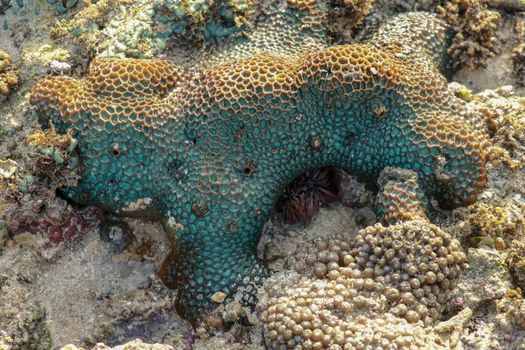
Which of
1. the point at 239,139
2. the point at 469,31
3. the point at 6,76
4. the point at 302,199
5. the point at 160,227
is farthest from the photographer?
the point at 469,31

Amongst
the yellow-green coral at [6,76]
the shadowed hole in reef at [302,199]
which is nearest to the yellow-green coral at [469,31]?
the shadowed hole in reef at [302,199]

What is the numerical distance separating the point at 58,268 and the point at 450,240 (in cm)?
409

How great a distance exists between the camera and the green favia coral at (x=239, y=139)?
5457mm

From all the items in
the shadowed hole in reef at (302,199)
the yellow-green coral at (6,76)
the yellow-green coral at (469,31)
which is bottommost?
the shadowed hole in reef at (302,199)

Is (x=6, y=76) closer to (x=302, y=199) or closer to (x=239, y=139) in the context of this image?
(x=239, y=139)

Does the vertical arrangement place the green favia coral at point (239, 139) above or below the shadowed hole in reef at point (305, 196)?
above

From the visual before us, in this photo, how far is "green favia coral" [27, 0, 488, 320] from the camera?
5.46 metres

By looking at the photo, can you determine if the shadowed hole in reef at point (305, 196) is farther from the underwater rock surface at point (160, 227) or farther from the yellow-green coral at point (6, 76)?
the yellow-green coral at point (6, 76)

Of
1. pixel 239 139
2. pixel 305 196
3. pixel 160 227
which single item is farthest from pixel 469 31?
pixel 160 227

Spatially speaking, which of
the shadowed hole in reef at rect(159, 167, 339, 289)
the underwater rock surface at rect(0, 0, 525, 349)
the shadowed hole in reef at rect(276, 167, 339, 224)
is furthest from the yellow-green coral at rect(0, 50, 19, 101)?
the shadowed hole in reef at rect(276, 167, 339, 224)

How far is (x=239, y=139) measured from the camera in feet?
18.0

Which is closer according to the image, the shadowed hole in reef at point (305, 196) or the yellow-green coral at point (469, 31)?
the shadowed hole in reef at point (305, 196)

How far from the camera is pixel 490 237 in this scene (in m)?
5.39

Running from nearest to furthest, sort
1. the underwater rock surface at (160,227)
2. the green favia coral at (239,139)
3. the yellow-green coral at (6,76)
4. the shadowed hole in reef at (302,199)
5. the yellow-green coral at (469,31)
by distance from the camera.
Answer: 1. the underwater rock surface at (160,227)
2. the green favia coral at (239,139)
3. the shadowed hole in reef at (302,199)
4. the yellow-green coral at (6,76)
5. the yellow-green coral at (469,31)
